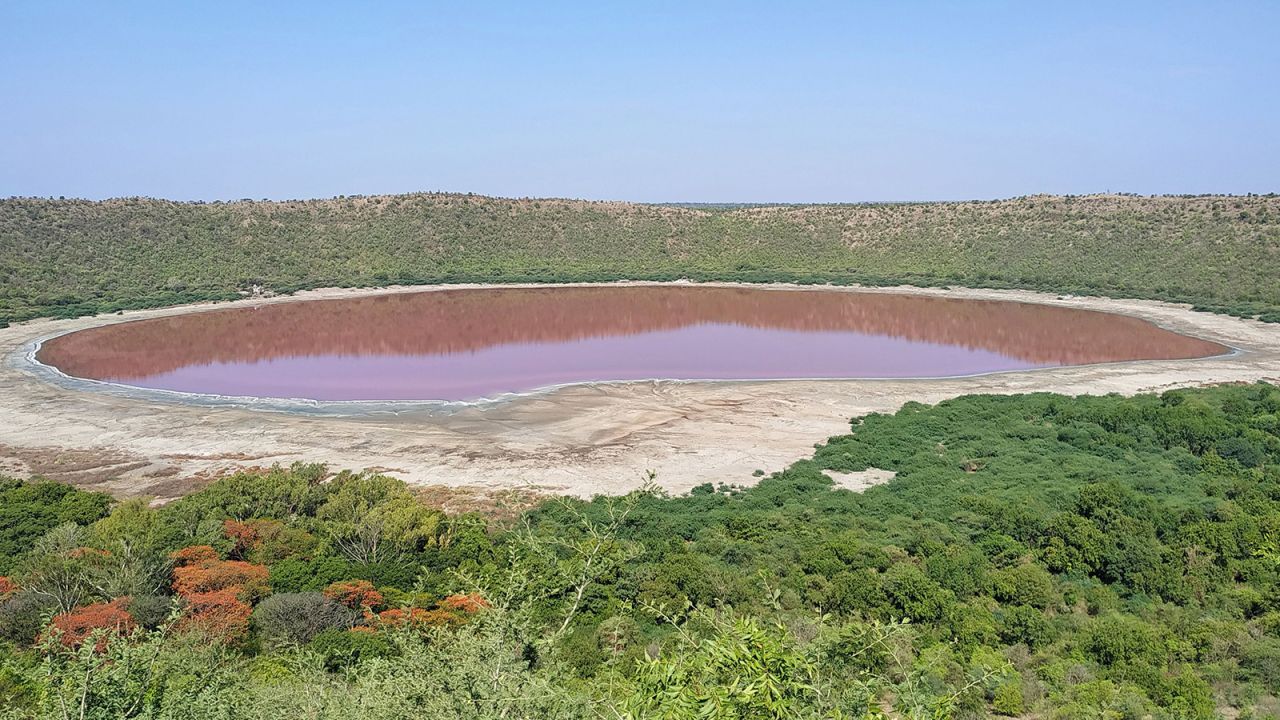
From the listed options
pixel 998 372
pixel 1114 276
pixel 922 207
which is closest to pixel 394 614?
pixel 998 372

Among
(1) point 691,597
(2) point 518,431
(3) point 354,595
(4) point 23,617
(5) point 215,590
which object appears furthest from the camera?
(2) point 518,431

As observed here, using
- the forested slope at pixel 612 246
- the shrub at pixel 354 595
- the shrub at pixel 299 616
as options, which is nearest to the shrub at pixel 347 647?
the shrub at pixel 299 616

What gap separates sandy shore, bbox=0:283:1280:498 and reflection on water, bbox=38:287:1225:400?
3301mm

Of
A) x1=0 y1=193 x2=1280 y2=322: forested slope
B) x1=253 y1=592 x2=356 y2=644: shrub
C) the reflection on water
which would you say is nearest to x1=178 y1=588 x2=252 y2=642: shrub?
x1=253 y1=592 x2=356 y2=644: shrub

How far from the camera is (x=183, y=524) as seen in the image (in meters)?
19.5

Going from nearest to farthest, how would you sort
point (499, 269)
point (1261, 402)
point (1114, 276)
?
point (1261, 402) < point (1114, 276) < point (499, 269)

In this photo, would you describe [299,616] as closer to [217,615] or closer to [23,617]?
[217,615]

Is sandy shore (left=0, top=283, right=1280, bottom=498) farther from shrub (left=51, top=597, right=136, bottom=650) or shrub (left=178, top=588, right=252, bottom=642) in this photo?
shrub (left=51, top=597, right=136, bottom=650)

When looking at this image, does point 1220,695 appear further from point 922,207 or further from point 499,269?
point 922,207

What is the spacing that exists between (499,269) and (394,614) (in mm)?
69470

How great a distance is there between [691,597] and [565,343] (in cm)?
3378

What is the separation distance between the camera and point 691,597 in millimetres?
16641

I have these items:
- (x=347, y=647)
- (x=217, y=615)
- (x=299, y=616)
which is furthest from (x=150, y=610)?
(x=347, y=647)

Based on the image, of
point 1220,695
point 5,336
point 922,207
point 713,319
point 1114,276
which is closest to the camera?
point 1220,695
